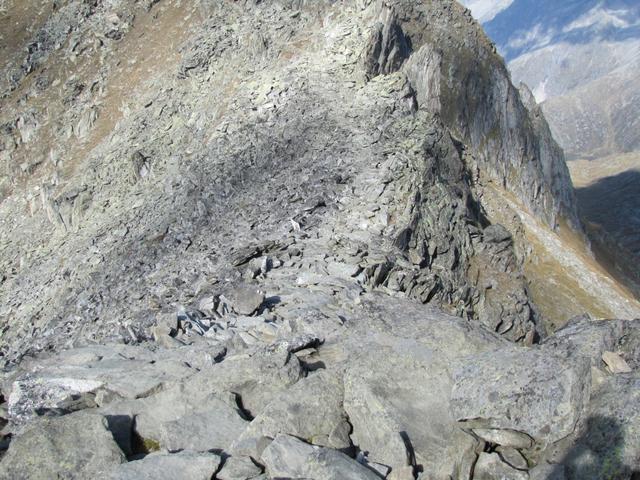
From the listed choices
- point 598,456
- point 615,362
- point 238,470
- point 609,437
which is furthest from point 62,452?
point 615,362

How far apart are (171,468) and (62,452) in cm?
174

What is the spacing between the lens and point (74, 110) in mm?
49812

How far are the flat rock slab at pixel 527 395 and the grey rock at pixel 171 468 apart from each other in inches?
162

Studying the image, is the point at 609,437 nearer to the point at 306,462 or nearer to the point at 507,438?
the point at 507,438

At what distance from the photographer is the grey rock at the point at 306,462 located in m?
7.57

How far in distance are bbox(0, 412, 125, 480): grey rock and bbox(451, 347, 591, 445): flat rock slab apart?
5646 millimetres

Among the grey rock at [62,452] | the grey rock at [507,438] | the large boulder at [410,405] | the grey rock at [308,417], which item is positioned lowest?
the grey rock at [507,438]

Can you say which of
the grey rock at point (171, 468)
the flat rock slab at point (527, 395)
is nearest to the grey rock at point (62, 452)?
the grey rock at point (171, 468)

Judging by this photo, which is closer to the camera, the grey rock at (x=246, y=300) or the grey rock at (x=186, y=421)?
the grey rock at (x=186, y=421)

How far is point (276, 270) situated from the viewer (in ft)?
63.5

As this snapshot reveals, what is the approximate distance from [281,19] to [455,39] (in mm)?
34800

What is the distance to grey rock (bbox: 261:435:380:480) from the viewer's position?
7.57 m

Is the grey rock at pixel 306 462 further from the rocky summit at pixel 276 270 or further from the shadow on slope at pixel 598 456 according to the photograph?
the shadow on slope at pixel 598 456

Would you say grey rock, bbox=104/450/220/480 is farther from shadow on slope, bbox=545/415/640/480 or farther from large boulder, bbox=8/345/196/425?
shadow on slope, bbox=545/415/640/480
